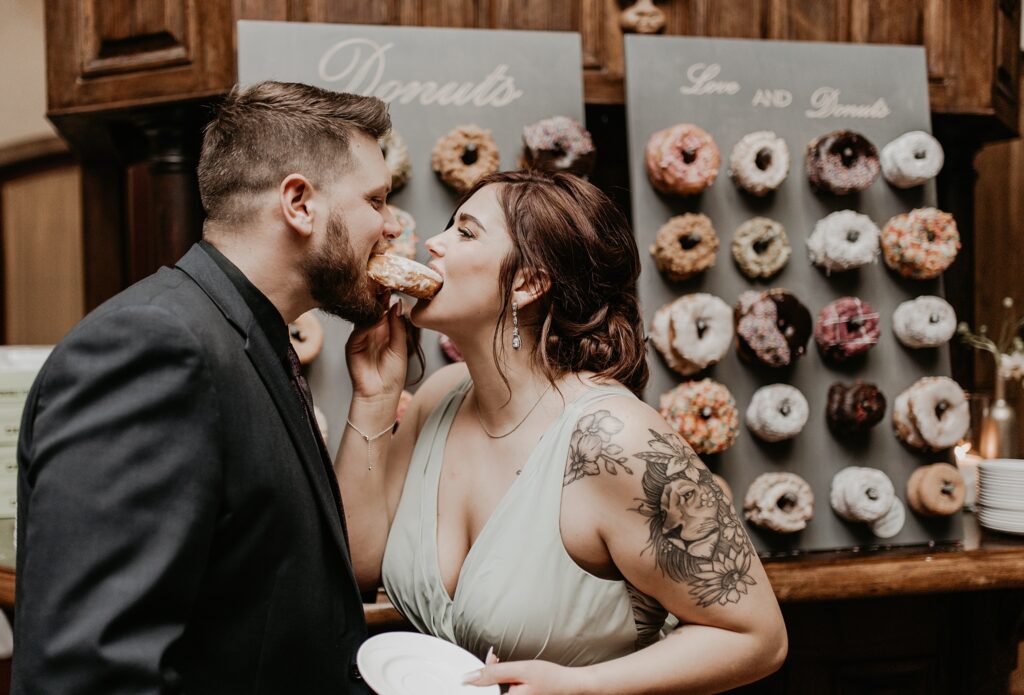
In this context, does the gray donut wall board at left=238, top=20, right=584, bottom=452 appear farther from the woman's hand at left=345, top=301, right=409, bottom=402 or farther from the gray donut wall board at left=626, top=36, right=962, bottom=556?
the woman's hand at left=345, top=301, right=409, bottom=402

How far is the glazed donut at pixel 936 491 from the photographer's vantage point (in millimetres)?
2605

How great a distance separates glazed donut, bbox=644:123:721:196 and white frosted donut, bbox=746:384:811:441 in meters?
0.69

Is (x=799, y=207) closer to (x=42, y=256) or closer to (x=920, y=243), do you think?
(x=920, y=243)

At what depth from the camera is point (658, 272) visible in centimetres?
261

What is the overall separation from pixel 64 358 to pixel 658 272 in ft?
6.03

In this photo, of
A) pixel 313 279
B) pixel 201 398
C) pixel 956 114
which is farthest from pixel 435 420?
pixel 956 114

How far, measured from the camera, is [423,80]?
2.60 metres

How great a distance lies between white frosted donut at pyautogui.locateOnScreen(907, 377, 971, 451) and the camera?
2643 millimetres

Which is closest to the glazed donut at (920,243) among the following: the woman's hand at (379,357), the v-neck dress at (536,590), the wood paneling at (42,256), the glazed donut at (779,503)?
the glazed donut at (779,503)

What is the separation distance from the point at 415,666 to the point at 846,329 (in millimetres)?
1881

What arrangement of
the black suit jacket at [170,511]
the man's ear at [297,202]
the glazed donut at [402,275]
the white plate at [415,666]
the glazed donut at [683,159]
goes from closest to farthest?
the black suit jacket at [170,511] < the white plate at [415,666] < the man's ear at [297,202] < the glazed donut at [402,275] < the glazed donut at [683,159]

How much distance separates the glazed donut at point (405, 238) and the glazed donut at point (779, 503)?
4.19 feet

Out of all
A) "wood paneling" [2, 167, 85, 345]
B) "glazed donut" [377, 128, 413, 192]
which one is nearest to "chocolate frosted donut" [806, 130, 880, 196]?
"glazed donut" [377, 128, 413, 192]

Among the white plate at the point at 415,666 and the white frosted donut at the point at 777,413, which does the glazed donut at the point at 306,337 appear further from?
the white frosted donut at the point at 777,413
